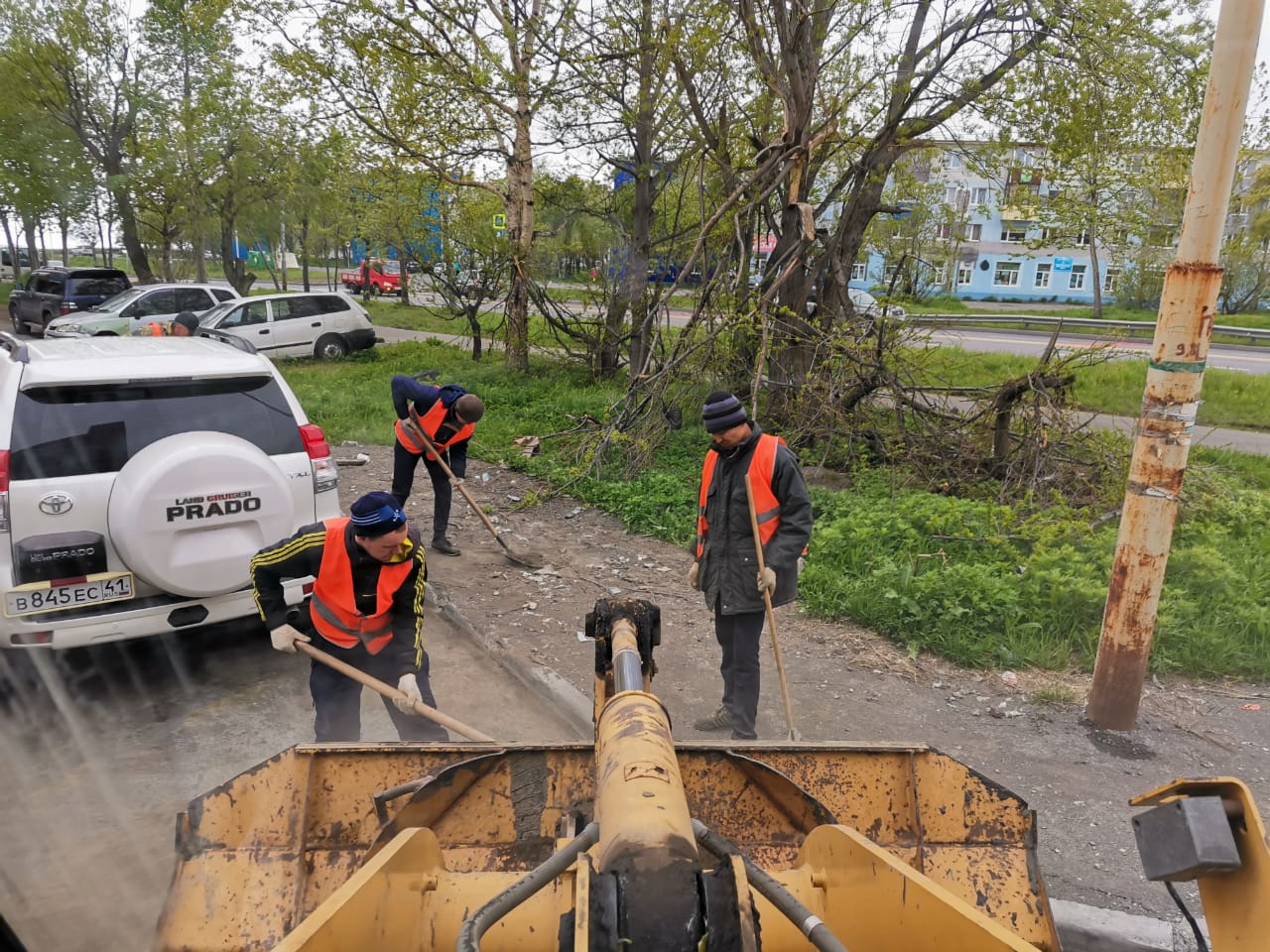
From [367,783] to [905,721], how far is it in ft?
9.96

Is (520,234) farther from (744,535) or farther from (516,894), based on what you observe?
(516,894)

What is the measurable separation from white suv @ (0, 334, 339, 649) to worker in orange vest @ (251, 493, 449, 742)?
0.80m

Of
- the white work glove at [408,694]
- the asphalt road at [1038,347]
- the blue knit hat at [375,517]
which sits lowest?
the white work glove at [408,694]

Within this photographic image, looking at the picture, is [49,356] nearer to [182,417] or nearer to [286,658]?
[182,417]

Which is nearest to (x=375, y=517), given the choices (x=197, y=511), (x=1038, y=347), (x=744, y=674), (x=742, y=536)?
(x=197, y=511)

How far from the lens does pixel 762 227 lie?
1061 cm

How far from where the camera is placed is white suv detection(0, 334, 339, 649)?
417 centimetres

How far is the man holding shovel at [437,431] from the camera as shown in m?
7.11

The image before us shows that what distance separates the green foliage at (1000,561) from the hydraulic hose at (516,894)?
4211 millimetres

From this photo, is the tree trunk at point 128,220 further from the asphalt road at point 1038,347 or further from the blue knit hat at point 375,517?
the blue knit hat at point 375,517

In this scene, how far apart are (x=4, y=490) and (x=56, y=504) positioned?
22 cm

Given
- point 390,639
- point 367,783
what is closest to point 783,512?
point 390,639

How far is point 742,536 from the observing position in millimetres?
4492

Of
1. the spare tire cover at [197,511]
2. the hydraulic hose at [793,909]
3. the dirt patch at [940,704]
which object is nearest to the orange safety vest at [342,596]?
the spare tire cover at [197,511]
